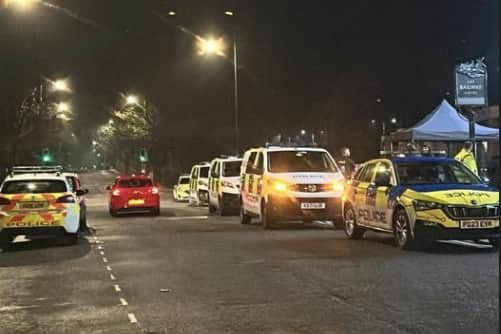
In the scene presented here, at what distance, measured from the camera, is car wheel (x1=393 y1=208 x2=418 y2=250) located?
1316 cm

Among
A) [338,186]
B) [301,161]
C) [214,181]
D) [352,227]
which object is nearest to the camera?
[352,227]

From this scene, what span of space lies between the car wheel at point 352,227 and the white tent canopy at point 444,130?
29.4 ft

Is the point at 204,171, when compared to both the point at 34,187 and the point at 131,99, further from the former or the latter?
the point at 131,99

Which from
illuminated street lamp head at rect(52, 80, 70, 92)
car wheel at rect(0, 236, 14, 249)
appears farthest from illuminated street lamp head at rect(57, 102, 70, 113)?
car wheel at rect(0, 236, 14, 249)

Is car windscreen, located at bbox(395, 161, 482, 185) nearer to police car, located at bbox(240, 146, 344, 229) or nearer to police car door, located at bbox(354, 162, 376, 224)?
police car door, located at bbox(354, 162, 376, 224)

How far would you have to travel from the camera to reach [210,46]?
117 feet

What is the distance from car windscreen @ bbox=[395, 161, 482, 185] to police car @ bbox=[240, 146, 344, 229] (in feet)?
12.8

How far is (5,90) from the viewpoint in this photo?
43031 mm

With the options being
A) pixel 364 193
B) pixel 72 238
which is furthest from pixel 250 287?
→ pixel 72 238

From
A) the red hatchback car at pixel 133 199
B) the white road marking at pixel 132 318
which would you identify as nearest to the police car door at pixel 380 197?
the white road marking at pixel 132 318

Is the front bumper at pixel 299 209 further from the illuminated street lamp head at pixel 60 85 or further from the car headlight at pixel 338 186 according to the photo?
the illuminated street lamp head at pixel 60 85

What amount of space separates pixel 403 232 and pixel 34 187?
7.60 m

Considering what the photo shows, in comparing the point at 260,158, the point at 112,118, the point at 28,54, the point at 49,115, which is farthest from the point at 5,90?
the point at 260,158

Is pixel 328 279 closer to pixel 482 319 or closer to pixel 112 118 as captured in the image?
pixel 482 319
